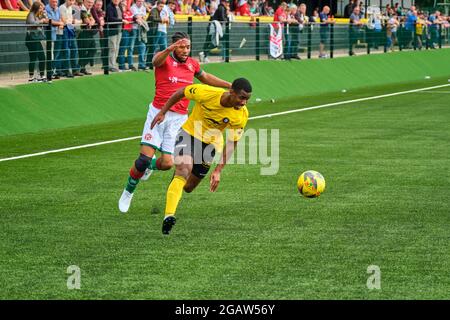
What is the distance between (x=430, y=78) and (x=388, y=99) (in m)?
13.2

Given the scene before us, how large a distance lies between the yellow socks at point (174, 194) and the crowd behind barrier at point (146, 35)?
454 inches

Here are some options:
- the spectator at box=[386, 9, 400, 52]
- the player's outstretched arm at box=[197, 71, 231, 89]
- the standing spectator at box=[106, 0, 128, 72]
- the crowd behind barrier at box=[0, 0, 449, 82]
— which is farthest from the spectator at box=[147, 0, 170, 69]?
the spectator at box=[386, 9, 400, 52]

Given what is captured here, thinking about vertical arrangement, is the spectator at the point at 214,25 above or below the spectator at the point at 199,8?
below

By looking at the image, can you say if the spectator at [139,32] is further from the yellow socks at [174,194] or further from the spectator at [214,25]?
→ the yellow socks at [174,194]

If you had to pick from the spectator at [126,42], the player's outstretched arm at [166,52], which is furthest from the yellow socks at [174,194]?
the spectator at [126,42]

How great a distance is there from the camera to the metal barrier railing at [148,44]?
24.0 meters

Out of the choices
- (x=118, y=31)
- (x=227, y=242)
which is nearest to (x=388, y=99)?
(x=118, y=31)

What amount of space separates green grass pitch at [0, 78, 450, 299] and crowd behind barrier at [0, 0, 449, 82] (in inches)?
179

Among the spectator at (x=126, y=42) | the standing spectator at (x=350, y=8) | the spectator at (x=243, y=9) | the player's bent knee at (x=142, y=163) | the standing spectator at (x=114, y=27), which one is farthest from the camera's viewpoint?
the standing spectator at (x=350, y=8)

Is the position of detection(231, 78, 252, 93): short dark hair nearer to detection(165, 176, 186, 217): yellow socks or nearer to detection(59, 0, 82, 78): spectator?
detection(165, 176, 186, 217): yellow socks

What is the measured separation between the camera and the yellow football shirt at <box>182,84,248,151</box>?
472 inches

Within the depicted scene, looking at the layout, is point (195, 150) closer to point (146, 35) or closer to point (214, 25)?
point (146, 35)

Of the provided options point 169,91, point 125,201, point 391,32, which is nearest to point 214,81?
point 169,91
